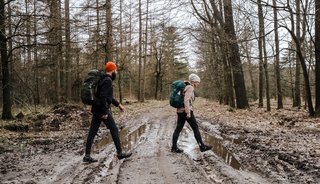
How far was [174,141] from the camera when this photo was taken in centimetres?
879

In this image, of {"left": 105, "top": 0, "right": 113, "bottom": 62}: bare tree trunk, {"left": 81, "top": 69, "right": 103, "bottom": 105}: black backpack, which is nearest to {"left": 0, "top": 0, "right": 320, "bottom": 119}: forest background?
{"left": 105, "top": 0, "right": 113, "bottom": 62}: bare tree trunk

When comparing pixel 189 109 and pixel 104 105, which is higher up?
pixel 104 105

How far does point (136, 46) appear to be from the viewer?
37406 millimetres

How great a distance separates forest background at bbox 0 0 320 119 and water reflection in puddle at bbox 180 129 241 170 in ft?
18.3

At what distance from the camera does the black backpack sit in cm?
747

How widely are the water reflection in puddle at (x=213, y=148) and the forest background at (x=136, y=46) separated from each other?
557 cm

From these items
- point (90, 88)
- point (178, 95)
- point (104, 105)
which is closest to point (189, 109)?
point (178, 95)

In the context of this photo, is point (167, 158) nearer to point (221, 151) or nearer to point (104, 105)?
point (221, 151)

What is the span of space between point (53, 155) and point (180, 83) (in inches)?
144

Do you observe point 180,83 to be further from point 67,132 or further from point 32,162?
point 67,132

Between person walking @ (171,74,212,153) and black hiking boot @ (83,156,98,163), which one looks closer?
black hiking boot @ (83,156,98,163)

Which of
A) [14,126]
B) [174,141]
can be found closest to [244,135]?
[174,141]

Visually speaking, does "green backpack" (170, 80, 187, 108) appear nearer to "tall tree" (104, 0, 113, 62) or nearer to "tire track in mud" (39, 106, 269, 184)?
"tire track in mud" (39, 106, 269, 184)

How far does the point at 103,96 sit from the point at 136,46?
30.3 m
